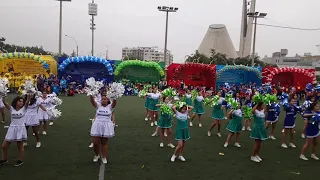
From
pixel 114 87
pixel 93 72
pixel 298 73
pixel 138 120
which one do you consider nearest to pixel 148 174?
pixel 114 87

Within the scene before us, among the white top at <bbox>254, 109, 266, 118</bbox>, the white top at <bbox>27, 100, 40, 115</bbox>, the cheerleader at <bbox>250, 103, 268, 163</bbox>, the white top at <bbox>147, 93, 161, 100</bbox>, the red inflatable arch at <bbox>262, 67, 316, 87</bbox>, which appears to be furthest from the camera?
the red inflatable arch at <bbox>262, 67, 316, 87</bbox>

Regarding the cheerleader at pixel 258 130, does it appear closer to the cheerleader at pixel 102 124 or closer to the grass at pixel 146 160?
the grass at pixel 146 160

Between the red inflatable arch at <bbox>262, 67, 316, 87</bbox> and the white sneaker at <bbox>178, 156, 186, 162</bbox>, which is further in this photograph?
the red inflatable arch at <bbox>262, 67, 316, 87</bbox>

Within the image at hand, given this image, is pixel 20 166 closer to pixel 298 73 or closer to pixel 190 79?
pixel 190 79

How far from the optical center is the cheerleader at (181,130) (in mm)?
6715

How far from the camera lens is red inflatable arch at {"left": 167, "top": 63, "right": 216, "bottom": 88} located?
2594cm

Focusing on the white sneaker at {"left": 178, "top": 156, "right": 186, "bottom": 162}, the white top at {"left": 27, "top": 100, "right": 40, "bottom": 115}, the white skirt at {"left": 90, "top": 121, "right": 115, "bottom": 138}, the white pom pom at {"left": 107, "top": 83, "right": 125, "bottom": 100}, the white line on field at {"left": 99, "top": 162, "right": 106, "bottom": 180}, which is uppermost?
the white pom pom at {"left": 107, "top": 83, "right": 125, "bottom": 100}

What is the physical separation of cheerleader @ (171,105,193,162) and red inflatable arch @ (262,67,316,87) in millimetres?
21415

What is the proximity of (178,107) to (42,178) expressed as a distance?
11.1ft

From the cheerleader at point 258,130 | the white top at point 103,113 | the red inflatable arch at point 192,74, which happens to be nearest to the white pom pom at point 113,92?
the white top at point 103,113

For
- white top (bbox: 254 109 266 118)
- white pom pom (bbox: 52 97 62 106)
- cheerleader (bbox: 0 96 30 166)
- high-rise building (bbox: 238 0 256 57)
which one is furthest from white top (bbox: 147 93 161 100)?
high-rise building (bbox: 238 0 256 57)

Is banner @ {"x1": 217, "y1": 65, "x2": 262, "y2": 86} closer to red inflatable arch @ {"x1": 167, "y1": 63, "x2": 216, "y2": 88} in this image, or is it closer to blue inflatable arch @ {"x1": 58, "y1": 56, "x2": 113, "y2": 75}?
red inflatable arch @ {"x1": 167, "y1": 63, "x2": 216, "y2": 88}

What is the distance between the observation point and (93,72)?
25.3 meters

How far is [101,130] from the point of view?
6184mm
